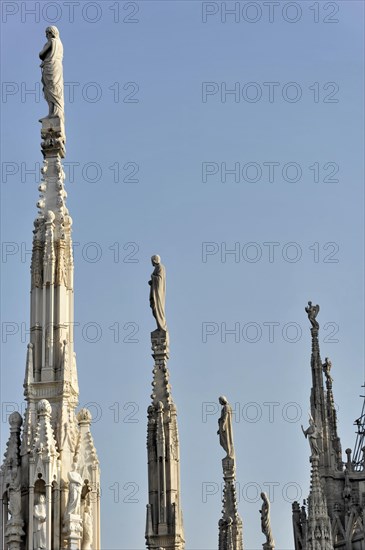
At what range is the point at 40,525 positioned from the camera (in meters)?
18.7

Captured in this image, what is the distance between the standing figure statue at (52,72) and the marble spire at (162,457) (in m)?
5.62

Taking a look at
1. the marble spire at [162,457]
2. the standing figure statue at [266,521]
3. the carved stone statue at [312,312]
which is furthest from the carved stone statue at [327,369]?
the marble spire at [162,457]

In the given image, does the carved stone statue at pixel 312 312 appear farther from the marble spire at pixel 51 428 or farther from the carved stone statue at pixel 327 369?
the marble spire at pixel 51 428

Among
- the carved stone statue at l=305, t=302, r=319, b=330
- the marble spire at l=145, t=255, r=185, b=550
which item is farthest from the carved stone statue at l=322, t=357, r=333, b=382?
the marble spire at l=145, t=255, r=185, b=550

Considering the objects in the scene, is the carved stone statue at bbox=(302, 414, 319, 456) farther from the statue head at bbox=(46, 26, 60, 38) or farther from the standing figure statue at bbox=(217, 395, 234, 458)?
the statue head at bbox=(46, 26, 60, 38)

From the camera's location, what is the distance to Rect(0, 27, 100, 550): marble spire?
1884cm

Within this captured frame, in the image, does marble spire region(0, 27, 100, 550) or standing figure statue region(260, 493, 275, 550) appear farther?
standing figure statue region(260, 493, 275, 550)

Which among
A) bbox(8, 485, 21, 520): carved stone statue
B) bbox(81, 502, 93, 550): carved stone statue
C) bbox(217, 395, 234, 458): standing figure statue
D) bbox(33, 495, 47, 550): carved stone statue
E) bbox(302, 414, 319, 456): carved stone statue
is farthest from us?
bbox(302, 414, 319, 456): carved stone statue

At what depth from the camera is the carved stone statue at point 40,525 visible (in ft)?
61.0

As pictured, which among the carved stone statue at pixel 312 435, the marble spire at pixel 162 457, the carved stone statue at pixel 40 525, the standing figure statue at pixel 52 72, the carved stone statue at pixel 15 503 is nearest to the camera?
the carved stone statue at pixel 40 525

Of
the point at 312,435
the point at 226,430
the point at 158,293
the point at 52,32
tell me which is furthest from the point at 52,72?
the point at 312,435

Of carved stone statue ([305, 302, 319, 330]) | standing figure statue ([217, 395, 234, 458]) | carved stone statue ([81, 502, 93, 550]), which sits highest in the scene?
carved stone statue ([305, 302, 319, 330])

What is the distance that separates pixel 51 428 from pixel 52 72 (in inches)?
261

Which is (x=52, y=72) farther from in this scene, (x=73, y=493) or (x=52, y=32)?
(x=73, y=493)
